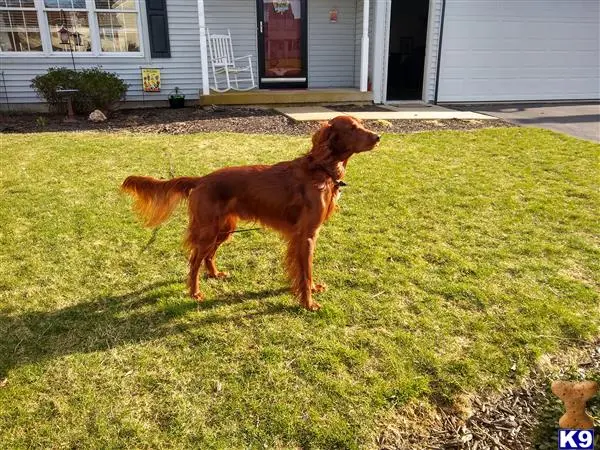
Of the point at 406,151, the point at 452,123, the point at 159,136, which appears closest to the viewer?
the point at 406,151

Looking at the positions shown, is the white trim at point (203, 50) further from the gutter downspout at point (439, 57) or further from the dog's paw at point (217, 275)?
the dog's paw at point (217, 275)

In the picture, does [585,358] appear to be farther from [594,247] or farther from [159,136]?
[159,136]

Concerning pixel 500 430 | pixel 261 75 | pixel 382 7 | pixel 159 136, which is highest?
pixel 382 7

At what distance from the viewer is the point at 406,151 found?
666 centimetres

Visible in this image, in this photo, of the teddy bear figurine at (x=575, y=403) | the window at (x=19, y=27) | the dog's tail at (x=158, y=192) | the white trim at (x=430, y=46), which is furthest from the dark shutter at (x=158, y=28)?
the teddy bear figurine at (x=575, y=403)

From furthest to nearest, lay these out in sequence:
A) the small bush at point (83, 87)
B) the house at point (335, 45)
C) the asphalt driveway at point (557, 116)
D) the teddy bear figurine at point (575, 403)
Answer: the house at point (335, 45) → the small bush at point (83, 87) → the asphalt driveway at point (557, 116) → the teddy bear figurine at point (575, 403)

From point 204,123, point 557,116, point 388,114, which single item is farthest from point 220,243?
point 557,116

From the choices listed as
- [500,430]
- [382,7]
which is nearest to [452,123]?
[382,7]

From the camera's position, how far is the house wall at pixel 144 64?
9.71 metres

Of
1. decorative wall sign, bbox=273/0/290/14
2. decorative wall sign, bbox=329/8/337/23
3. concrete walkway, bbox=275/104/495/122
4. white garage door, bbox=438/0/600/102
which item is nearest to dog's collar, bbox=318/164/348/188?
concrete walkway, bbox=275/104/495/122

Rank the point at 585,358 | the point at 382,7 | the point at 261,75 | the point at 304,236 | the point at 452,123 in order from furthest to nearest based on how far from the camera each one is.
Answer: the point at 261,75
the point at 382,7
the point at 452,123
the point at 304,236
the point at 585,358

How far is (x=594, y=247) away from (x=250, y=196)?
9.45 ft

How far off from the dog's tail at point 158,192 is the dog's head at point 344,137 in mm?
838

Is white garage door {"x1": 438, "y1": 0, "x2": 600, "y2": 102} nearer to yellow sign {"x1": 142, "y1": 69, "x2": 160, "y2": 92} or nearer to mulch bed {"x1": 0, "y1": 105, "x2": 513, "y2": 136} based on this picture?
mulch bed {"x1": 0, "y1": 105, "x2": 513, "y2": 136}
